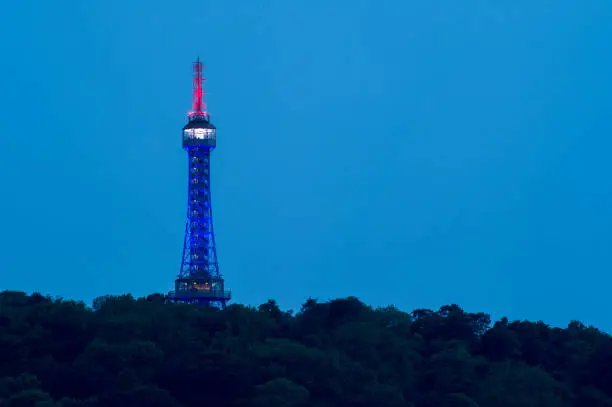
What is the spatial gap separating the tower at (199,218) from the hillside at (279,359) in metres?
47.1

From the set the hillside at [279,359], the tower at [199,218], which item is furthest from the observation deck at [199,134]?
the hillside at [279,359]

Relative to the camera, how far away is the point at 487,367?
5581 centimetres

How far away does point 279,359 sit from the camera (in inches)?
1845

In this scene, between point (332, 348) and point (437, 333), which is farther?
point (437, 333)

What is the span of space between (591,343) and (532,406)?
14132 millimetres

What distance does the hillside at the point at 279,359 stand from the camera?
1751 inches

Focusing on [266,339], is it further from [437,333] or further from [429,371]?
[437,333]

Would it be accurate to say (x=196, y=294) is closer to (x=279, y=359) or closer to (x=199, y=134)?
(x=199, y=134)

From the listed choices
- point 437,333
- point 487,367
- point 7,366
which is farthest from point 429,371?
point 7,366

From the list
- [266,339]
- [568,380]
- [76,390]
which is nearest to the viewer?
[76,390]

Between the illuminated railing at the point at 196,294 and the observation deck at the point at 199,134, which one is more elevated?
the observation deck at the point at 199,134

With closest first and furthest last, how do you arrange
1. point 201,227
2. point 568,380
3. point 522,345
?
1. point 568,380
2. point 522,345
3. point 201,227

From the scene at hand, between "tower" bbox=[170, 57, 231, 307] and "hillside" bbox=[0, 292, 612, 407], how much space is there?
47.1 meters

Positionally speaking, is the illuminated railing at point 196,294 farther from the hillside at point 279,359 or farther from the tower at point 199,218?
the hillside at point 279,359
